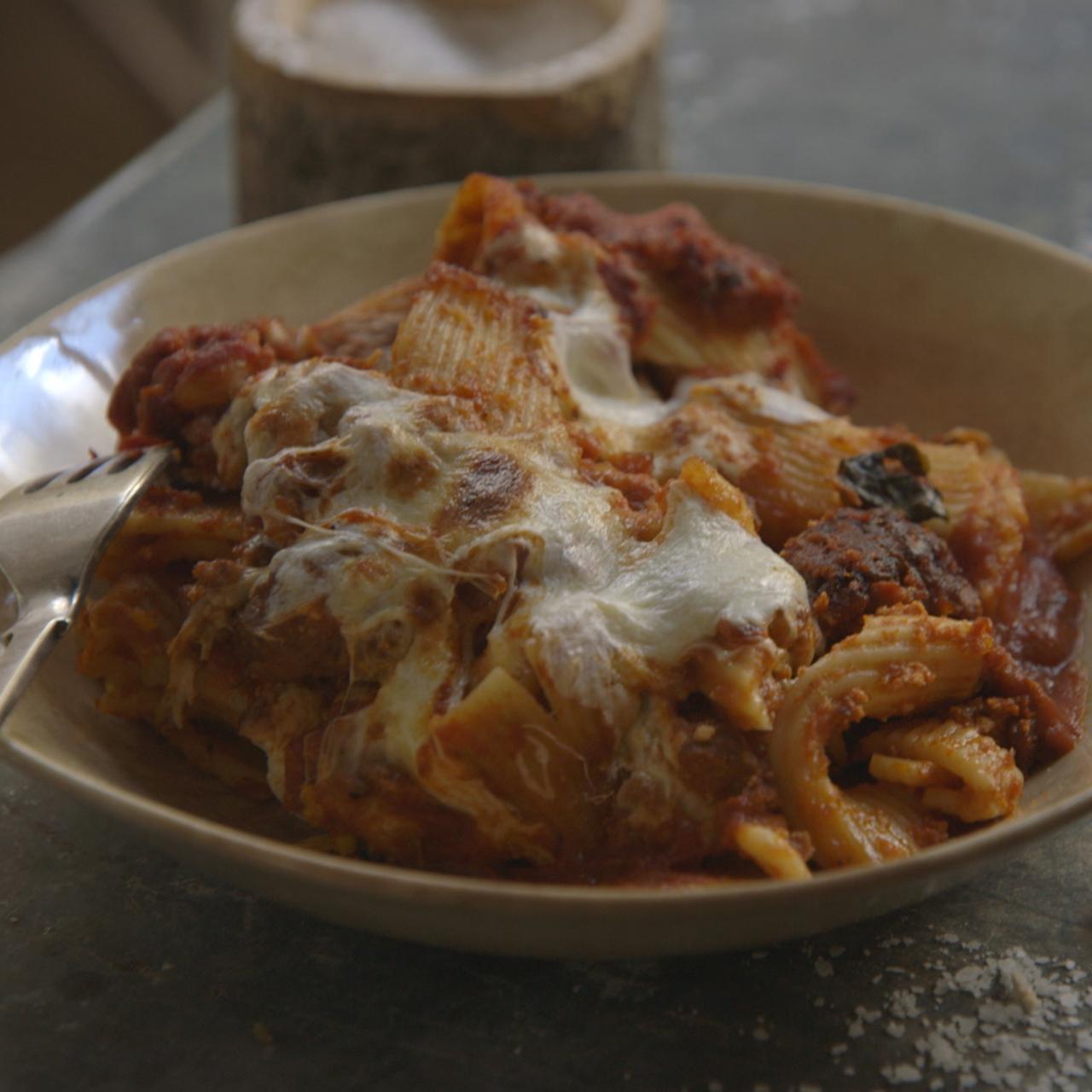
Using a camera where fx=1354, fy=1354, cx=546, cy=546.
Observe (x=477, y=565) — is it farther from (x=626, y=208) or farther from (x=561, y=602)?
(x=626, y=208)

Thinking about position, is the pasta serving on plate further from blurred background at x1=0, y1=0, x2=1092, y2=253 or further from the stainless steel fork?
blurred background at x1=0, y1=0, x2=1092, y2=253

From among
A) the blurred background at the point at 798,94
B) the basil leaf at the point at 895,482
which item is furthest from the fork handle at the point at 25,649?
the blurred background at the point at 798,94

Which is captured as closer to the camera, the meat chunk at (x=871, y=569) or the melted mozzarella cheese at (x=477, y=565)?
the melted mozzarella cheese at (x=477, y=565)

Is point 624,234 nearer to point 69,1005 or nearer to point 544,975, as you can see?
point 544,975

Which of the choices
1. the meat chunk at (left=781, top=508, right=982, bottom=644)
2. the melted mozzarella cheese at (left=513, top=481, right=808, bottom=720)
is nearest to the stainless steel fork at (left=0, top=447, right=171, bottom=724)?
→ the melted mozzarella cheese at (left=513, top=481, right=808, bottom=720)

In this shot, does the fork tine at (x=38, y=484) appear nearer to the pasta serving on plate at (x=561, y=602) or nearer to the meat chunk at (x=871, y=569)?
the pasta serving on plate at (x=561, y=602)

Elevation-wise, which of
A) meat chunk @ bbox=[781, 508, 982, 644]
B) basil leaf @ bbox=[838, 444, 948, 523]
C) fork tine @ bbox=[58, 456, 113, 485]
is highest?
fork tine @ bbox=[58, 456, 113, 485]
